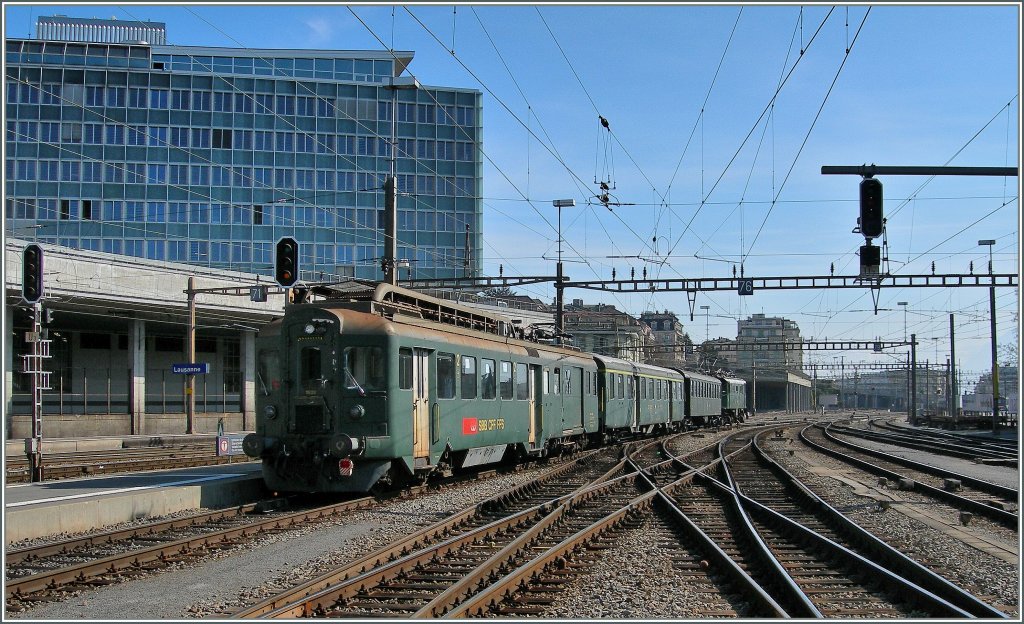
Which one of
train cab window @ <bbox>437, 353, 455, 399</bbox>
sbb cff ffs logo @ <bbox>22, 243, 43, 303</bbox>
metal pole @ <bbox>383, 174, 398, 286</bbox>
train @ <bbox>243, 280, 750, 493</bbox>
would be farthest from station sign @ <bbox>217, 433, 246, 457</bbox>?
train cab window @ <bbox>437, 353, 455, 399</bbox>

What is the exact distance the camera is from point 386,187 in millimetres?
22688

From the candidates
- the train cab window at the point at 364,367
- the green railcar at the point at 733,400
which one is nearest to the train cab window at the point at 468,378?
the train cab window at the point at 364,367

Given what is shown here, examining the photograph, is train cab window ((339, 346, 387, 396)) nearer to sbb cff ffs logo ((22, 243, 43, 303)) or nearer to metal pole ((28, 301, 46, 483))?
sbb cff ffs logo ((22, 243, 43, 303))

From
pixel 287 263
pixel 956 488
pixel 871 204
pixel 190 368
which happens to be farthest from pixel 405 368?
pixel 190 368

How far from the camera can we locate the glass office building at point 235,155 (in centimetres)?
6219

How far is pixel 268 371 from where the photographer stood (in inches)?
600

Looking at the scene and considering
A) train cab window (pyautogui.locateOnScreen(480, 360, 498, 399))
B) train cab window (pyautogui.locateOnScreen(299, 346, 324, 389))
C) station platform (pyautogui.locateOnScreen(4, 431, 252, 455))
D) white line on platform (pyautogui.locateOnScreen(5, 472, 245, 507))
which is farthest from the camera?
station platform (pyautogui.locateOnScreen(4, 431, 252, 455))

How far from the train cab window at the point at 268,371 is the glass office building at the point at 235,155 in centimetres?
4357

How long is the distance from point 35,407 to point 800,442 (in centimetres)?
2967

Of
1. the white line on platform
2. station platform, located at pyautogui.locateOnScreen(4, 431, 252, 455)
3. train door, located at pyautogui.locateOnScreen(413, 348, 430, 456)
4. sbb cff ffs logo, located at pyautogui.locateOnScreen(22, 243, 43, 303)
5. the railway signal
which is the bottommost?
station platform, located at pyautogui.locateOnScreen(4, 431, 252, 455)

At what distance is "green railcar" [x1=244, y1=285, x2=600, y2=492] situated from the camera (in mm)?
14383

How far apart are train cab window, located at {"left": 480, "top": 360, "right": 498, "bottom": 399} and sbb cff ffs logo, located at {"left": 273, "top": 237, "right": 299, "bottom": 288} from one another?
4.38 m

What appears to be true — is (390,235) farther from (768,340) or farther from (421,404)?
(768,340)

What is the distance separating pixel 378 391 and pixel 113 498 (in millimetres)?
3935
